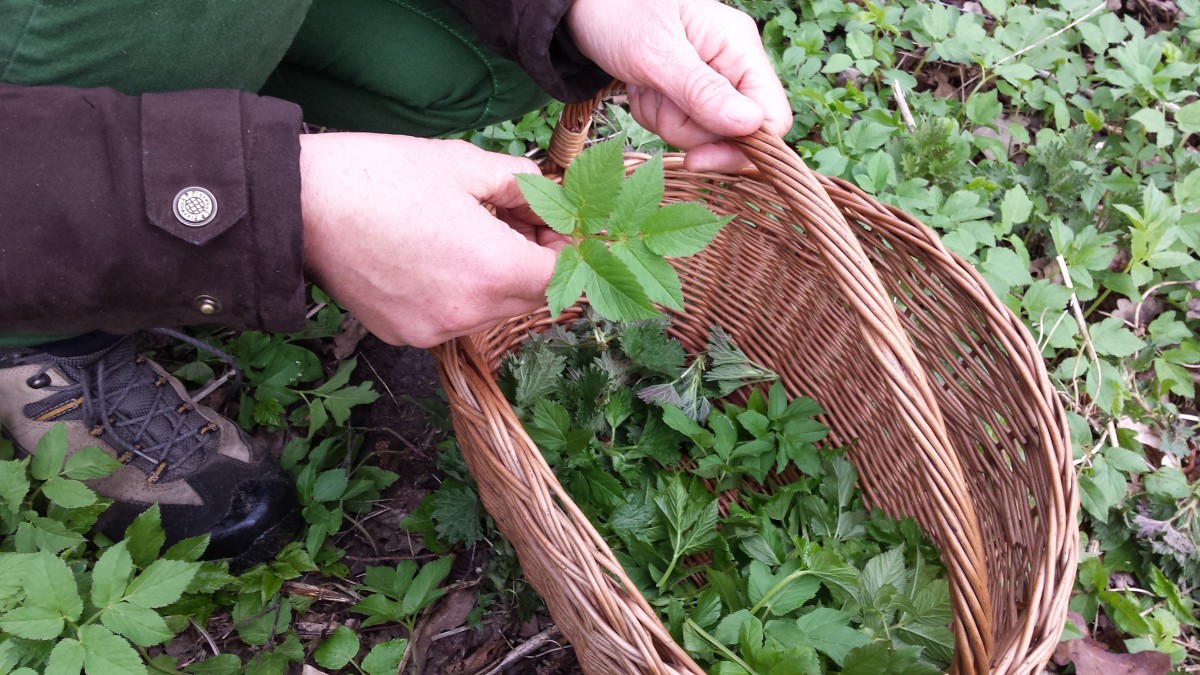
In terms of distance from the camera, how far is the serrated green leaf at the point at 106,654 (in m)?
0.92

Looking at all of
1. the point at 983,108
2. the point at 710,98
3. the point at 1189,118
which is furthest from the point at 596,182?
the point at 1189,118

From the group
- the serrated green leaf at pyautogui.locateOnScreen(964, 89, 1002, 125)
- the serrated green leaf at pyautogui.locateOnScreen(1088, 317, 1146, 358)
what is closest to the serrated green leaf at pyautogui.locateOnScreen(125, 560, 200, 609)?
the serrated green leaf at pyautogui.locateOnScreen(1088, 317, 1146, 358)

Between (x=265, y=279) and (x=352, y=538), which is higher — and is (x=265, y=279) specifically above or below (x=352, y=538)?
above

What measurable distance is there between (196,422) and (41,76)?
62cm

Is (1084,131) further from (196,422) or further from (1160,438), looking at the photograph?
(196,422)

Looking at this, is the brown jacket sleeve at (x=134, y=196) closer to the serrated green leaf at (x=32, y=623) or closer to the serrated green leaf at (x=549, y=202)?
the serrated green leaf at (x=549, y=202)

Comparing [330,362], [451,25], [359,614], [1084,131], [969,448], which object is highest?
[451,25]

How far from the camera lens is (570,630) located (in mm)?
1071

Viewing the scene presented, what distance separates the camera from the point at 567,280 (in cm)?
90

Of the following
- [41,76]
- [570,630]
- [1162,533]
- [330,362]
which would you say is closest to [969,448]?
[1162,533]

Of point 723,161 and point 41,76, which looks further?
point 723,161

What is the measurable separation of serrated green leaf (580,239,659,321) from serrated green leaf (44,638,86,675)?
747mm

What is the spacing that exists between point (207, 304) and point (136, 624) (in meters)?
0.44

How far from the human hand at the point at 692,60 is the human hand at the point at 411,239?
0.98 ft
